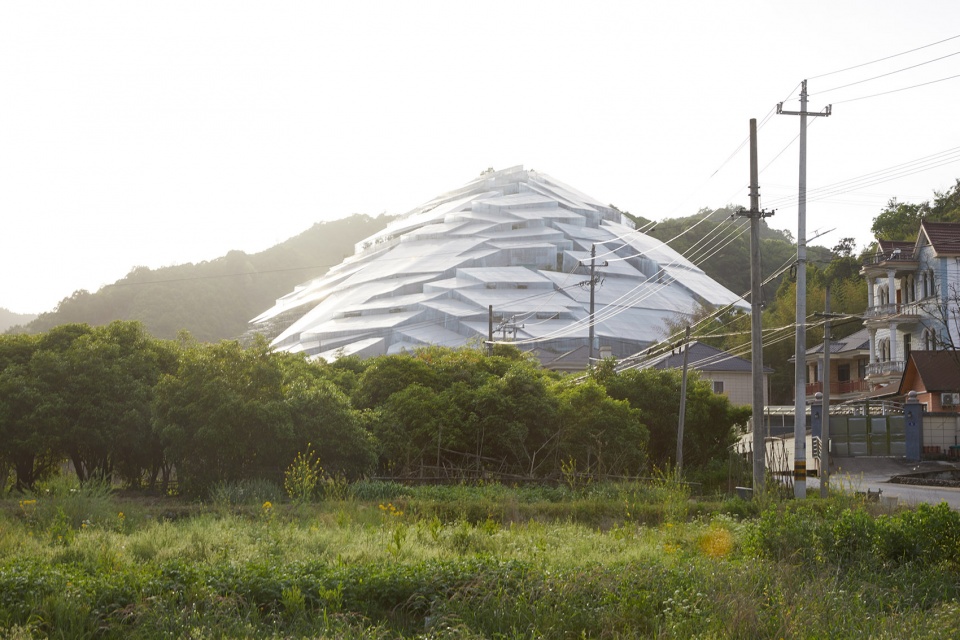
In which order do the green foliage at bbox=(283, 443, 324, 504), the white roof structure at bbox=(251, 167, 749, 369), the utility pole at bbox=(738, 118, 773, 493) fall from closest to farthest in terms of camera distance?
the green foliage at bbox=(283, 443, 324, 504) → the utility pole at bbox=(738, 118, 773, 493) → the white roof structure at bbox=(251, 167, 749, 369)

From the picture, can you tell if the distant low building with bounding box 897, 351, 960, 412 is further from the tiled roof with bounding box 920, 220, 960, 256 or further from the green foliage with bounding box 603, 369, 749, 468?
the green foliage with bounding box 603, 369, 749, 468

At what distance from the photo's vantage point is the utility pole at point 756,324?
21500 mm

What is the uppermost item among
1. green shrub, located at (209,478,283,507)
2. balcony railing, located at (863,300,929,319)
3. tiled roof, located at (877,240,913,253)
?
tiled roof, located at (877,240,913,253)

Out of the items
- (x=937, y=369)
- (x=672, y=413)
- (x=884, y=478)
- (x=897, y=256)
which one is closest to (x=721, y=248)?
(x=897, y=256)

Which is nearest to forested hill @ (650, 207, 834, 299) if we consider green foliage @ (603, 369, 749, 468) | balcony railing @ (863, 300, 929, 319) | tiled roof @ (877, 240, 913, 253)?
balcony railing @ (863, 300, 929, 319)

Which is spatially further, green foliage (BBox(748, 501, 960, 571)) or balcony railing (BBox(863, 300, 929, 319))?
balcony railing (BBox(863, 300, 929, 319))

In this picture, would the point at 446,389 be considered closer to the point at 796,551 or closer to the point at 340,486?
the point at 340,486

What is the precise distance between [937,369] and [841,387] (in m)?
16.8

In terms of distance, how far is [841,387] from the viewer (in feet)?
186

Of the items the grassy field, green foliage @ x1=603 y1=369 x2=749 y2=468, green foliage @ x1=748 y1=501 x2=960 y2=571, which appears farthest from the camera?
green foliage @ x1=603 y1=369 x2=749 y2=468

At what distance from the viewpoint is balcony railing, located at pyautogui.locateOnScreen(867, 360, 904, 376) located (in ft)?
154

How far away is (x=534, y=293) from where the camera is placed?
255 feet

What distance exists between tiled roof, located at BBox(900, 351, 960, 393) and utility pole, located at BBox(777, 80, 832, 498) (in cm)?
1568

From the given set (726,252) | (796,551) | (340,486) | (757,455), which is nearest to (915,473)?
(757,455)
